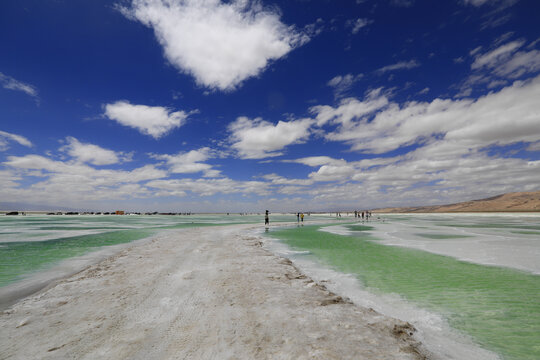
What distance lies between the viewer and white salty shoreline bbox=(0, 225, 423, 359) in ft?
15.5

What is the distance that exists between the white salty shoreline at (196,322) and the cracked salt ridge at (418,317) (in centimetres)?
44

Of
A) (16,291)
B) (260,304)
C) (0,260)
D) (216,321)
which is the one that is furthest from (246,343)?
(0,260)

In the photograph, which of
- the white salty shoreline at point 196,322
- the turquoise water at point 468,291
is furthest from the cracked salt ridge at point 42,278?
the turquoise water at point 468,291

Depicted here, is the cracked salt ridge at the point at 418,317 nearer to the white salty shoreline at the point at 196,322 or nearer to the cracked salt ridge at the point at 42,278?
the white salty shoreline at the point at 196,322

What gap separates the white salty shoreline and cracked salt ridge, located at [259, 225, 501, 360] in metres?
0.44

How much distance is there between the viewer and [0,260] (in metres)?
13.5

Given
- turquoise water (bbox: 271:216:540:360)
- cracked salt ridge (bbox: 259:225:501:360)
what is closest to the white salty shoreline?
cracked salt ridge (bbox: 259:225:501:360)

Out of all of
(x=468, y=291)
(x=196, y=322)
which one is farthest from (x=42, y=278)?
(x=468, y=291)

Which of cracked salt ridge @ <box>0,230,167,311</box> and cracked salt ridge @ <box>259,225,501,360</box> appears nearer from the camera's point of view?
cracked salt ridge @ <box>259,225,501,360</box>

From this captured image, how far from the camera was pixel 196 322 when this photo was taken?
5918mm

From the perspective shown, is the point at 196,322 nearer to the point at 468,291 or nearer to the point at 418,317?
the point at 418,317

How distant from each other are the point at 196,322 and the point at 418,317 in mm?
5798

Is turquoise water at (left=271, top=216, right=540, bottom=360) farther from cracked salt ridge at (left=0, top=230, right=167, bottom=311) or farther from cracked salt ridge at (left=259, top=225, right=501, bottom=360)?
cracked salt ridge at (left=0, top=230, right=167, bottom=311)

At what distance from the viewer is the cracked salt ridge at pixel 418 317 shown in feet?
16.2
